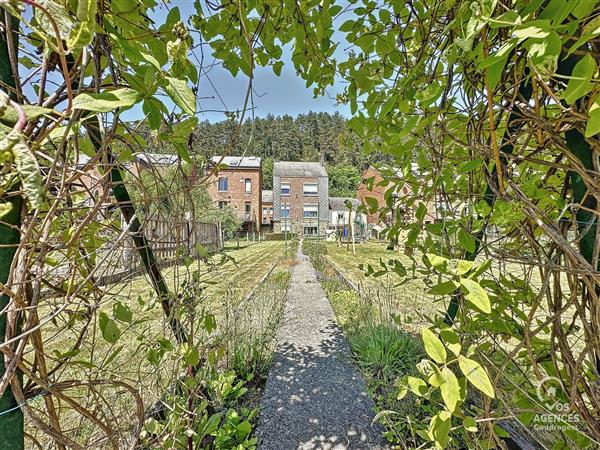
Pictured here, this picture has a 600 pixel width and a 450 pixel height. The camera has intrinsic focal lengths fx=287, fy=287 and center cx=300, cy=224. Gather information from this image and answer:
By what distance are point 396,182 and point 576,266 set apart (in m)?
0.72

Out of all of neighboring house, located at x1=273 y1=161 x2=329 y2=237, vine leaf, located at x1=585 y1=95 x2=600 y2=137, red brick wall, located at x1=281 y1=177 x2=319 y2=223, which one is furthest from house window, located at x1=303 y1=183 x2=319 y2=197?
vine leaf, located at x1=585 y1=95 x2=600 y2=137

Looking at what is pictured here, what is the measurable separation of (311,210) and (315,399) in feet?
96.5

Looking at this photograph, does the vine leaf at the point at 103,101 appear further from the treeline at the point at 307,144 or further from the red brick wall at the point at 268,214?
the treeline at the point at 307,144

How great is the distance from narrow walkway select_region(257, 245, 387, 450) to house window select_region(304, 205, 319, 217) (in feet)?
90.3

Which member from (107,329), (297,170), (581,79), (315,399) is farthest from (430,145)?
(297,170)

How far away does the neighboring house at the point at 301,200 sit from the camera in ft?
102

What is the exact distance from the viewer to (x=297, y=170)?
105 ft

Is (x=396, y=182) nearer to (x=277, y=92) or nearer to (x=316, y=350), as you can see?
(x=277, y=92)

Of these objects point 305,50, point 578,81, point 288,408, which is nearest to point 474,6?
point 578,81

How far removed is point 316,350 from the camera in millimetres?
3174

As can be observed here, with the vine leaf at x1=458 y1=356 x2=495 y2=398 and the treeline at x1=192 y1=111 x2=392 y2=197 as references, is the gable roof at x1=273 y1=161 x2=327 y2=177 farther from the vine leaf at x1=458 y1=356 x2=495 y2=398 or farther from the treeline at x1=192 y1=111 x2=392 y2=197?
the vine leaf at x1=458 y1=356 x2=495 y2=398

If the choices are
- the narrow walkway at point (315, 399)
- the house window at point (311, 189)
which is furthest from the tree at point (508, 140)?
the house window at point (311, 189)

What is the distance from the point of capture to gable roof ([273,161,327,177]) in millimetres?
31609

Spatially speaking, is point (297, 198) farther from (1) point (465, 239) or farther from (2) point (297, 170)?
(1) point (465, 239)
